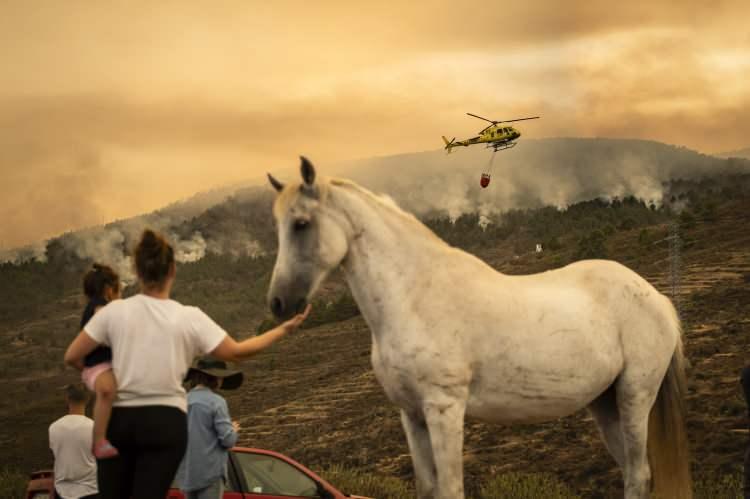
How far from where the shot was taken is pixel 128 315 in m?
5.54

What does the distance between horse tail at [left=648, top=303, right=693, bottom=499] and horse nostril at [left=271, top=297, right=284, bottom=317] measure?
347cm

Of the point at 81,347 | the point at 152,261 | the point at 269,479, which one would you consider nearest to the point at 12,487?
the point at 269,479

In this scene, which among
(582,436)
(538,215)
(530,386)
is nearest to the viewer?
(530,386)

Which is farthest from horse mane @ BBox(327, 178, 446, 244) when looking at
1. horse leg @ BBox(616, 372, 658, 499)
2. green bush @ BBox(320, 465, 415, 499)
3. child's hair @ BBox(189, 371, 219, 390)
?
green bush @ BBox(320, 465, 415, 499)

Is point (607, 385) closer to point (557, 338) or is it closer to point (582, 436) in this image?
point (557, 338)

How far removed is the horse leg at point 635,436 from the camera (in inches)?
333

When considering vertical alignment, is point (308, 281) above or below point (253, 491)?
above

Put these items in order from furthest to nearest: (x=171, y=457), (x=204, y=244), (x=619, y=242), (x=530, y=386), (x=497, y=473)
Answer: (x=204, y=244) < (x=619, y=242) < (x=497, y=473) < (x=530, y=386) < (x=171, y=457)

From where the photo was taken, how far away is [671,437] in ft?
29.0

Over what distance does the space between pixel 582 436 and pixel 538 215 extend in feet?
284

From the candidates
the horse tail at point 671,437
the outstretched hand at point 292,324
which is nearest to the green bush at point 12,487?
the horse tail at point 671,437

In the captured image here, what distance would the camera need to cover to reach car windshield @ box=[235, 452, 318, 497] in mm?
10320

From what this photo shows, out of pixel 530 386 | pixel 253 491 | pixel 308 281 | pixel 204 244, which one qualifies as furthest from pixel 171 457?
pixel 204 244

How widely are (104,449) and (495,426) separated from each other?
22132 mm
